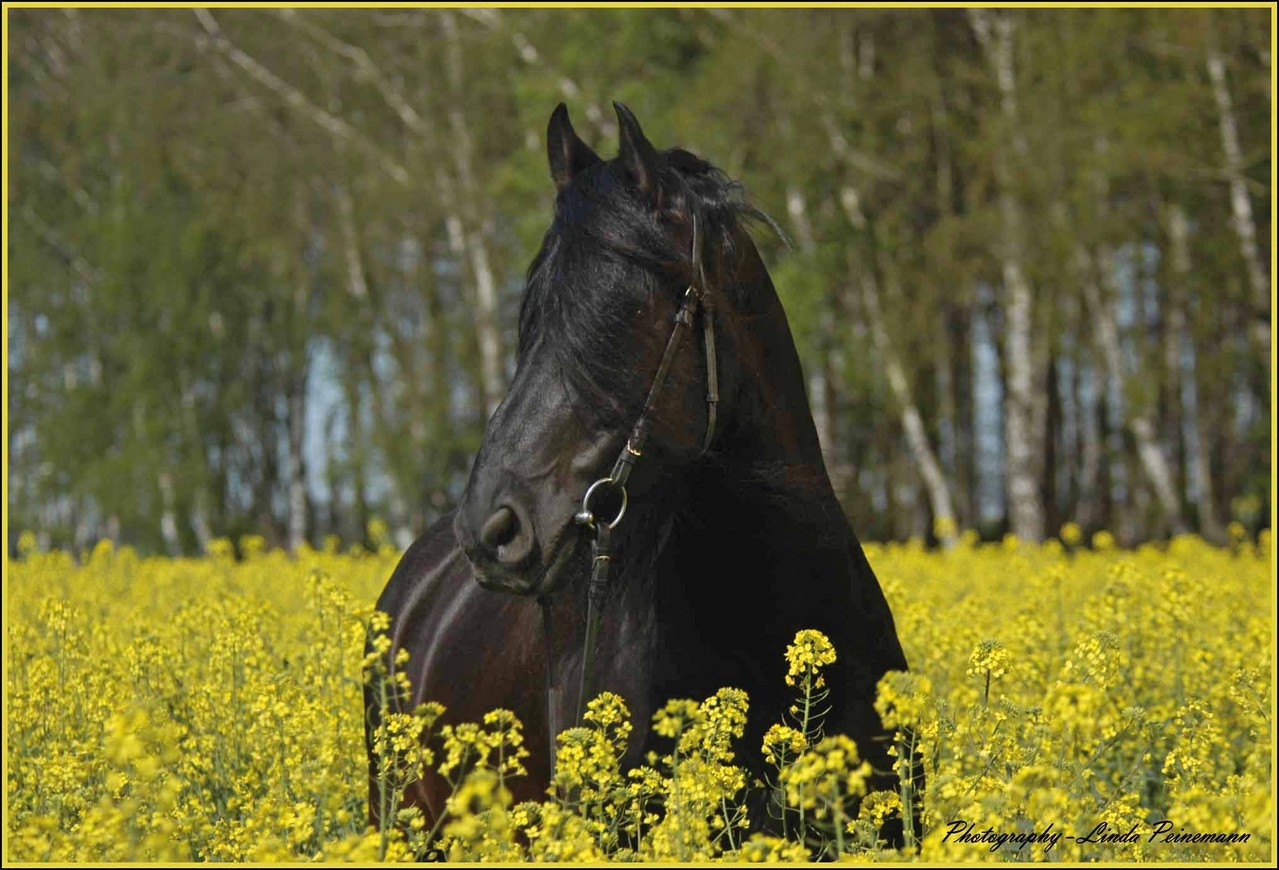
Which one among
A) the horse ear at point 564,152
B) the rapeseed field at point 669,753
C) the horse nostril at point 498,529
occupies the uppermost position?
the horse ear at point 564,152

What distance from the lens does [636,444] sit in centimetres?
292

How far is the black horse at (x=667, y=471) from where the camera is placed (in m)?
2.91

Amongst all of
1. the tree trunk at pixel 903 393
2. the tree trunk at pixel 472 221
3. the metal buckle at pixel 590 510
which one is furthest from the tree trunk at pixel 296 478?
the metal buckle at pixel 590 510

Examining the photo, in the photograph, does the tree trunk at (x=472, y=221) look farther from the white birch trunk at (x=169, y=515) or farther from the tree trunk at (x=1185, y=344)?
the tree trunk at (x=1185, y=344)

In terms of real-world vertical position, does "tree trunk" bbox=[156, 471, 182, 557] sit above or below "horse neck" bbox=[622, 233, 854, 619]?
above

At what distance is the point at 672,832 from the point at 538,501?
0.74 m

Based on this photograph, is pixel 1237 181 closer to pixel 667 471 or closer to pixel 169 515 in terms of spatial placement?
pixel 667 471

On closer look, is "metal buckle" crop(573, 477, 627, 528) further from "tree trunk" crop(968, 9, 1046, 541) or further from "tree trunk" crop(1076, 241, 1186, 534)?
"tree trunk" crop(1076, 241, 1186, 534)

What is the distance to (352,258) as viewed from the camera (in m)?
27.0

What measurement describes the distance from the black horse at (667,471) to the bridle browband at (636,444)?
1cm

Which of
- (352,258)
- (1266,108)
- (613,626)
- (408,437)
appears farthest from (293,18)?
(613,626)

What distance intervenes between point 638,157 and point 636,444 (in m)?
0.65

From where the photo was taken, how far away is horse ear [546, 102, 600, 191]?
3191 millimetres

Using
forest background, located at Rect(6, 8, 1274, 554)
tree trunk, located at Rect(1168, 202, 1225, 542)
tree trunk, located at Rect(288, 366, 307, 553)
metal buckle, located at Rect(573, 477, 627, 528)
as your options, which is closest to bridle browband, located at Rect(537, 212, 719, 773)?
metal buckle, located at Rect(573, 477, 627, 528)
